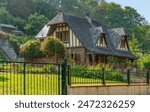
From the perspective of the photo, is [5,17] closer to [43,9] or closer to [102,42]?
[43,9]

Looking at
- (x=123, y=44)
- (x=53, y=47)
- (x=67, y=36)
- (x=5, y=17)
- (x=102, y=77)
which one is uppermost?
(x=5, y=17)

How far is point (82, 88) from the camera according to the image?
17.4m

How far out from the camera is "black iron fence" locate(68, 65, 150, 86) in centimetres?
1887

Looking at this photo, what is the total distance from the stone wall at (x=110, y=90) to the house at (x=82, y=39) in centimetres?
1814

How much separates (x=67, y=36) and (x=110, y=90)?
22.0 meters

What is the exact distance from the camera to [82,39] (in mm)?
40406

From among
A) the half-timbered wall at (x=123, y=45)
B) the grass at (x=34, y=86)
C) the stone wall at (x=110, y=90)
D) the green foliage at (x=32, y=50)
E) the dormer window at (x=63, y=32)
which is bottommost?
the stone wall at (x=110, y=90)

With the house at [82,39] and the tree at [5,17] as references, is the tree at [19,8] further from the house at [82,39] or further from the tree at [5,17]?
the house at [82,39]

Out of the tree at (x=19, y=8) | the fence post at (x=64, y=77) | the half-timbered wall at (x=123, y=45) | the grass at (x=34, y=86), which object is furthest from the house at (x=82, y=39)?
the tree at (x=19, y=8)

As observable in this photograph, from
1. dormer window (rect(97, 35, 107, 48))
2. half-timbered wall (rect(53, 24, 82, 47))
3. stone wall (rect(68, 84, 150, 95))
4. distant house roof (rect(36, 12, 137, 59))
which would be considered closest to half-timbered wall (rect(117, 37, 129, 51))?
distant house roof (rect(36, 12, 137, 59))

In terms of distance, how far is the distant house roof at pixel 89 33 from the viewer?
40.6 meters

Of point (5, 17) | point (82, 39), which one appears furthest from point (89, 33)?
point (5, 17)

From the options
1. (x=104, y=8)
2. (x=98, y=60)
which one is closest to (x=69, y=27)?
(x=98, y=60)

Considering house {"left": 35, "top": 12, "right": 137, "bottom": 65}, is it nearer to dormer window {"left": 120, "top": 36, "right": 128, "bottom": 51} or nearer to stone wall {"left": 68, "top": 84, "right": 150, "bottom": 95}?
dormer window {"left": 120, "top": 36, "right": 128, "bottom": 51}
